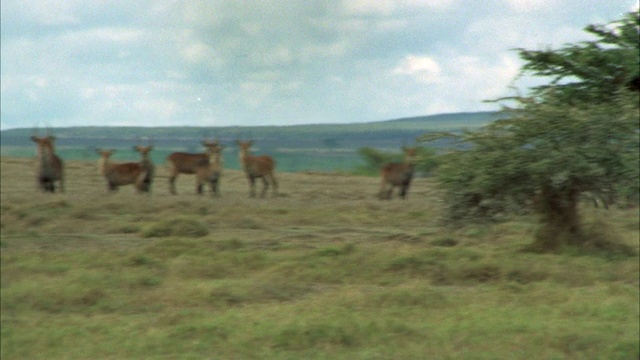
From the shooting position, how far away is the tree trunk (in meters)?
14.9

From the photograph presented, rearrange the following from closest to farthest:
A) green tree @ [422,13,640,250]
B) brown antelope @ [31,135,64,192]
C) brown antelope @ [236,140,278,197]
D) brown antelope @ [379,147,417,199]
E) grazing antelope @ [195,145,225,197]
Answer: green tree @ [422,13,640,250] < brown antelope @ [31,135,64,192] < grazing antelope @ [195,145,225,197] < brown antelope @ [379,147,417,199] < brown antelope @ [236,140,278,197]

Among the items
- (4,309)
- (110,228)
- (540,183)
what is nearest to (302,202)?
(110,228)

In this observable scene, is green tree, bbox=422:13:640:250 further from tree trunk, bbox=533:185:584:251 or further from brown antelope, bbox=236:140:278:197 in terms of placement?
brown antelope, bbox=236:140:278:197

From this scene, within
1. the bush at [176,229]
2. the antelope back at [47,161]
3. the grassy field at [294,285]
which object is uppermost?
the antelope back at [47,161]

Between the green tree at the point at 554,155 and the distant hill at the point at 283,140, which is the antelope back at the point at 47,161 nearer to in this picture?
the distant hill at the point at 283,140

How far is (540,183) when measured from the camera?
14.4m

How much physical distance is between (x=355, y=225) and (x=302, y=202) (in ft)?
16.5

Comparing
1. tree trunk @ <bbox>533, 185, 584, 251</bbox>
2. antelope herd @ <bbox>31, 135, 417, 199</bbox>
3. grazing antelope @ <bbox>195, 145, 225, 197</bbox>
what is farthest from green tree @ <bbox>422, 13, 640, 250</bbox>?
grazing antelope @ <bbox>195, 145, 225, 197</bbox>

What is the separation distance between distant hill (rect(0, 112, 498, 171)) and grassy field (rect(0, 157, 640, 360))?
42.2 ft

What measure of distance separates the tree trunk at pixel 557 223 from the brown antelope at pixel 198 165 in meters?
9.82

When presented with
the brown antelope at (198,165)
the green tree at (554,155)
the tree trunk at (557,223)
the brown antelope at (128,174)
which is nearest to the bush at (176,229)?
the green tree at (554,155)

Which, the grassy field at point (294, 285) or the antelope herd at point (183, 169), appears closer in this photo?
the grassy field at point (294, 285)

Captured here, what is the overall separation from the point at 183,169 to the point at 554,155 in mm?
11969

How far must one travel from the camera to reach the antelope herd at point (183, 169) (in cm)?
2270
